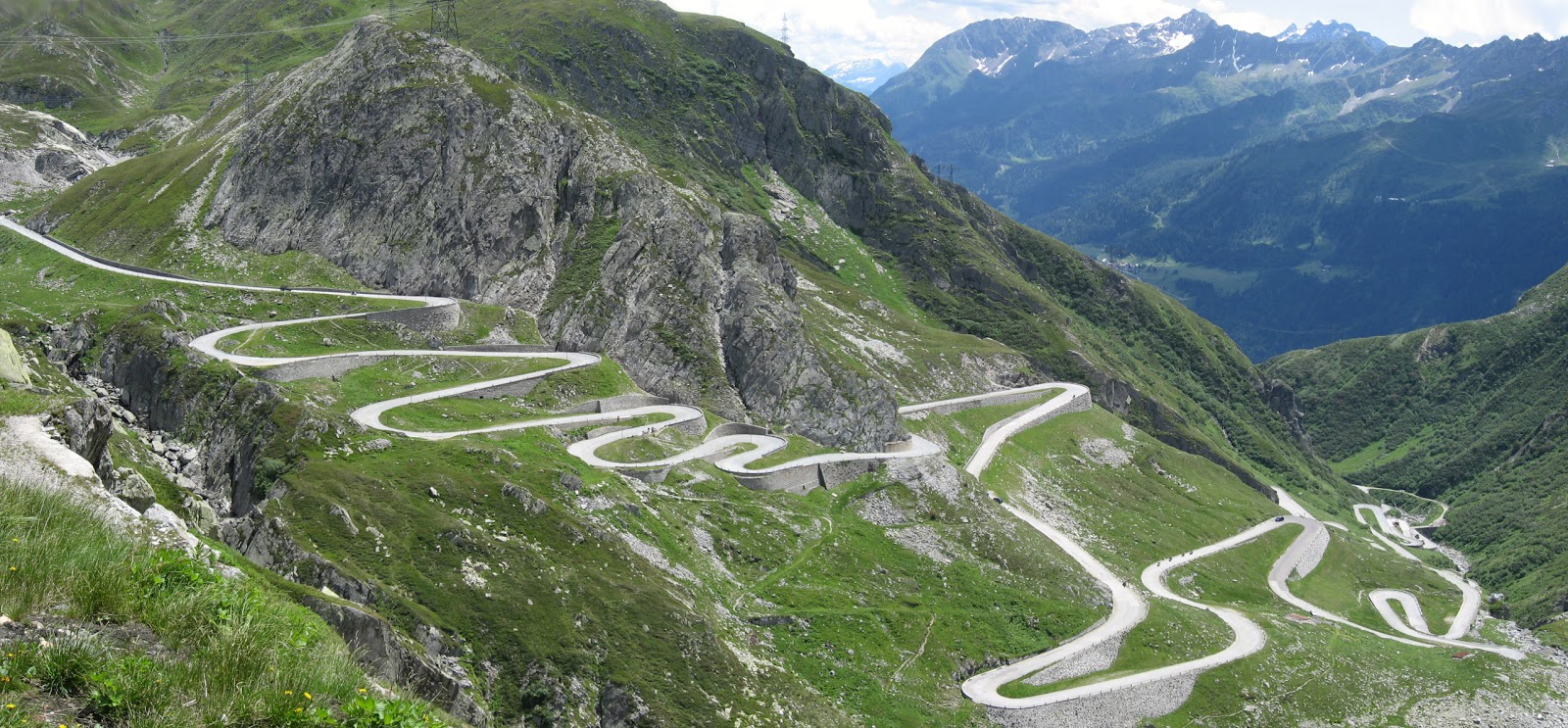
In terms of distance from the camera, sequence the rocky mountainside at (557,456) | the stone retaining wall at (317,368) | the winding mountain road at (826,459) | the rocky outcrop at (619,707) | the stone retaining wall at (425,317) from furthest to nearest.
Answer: the stone retaining wall at (425,317)
the winding mountain road at (826,459)
the stone retaining wall at (317,368)
the rocky mountainside at (557,456)
the rocky outcrop at (619,707)

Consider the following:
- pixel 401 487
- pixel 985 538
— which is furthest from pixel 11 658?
pixel 985 538

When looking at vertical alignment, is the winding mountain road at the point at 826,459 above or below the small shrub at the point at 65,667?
below

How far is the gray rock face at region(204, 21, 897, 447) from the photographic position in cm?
14038

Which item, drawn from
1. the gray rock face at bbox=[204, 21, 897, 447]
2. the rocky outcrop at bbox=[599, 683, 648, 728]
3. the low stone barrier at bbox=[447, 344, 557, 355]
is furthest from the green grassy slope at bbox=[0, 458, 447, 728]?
the gray rock face at bbox=[204, 21, 897, 447]

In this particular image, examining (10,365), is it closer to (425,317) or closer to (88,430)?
(88,430)

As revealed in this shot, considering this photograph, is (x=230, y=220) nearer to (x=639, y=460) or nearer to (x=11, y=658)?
(x=639, y=460)

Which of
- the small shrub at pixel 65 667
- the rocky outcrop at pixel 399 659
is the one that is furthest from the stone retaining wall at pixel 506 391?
the small shrub at pixel 65 667

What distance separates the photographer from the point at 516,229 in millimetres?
146625

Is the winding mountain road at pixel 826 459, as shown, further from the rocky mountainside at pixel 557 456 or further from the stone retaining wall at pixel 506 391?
the rocky mountainside at pixel 557 456

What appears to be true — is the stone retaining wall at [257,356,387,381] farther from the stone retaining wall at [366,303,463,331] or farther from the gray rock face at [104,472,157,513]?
the gray rock face at [104,472,157,513]

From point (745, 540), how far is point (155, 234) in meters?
98.5

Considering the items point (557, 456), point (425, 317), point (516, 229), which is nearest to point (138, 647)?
point (557, 456)

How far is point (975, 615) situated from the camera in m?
104

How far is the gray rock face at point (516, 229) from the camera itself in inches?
5527
